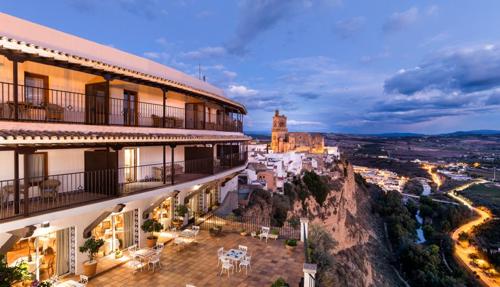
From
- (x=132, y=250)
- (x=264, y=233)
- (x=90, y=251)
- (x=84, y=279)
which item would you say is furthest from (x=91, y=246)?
(x=264, y=233)

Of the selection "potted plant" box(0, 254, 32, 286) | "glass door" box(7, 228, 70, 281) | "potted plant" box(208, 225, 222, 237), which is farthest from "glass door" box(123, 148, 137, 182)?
"potted plant" box(0, 254, 32, 286)

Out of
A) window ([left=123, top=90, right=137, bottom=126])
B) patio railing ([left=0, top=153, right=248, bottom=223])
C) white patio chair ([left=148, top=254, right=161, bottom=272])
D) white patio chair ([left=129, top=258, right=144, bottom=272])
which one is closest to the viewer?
patio railing ([left=0, top=153, right=248, bottom=223])

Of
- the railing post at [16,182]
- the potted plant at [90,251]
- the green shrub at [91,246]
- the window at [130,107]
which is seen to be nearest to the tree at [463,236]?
the window at [130,107]

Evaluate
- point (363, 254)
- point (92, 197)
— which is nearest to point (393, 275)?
point (363, 254)

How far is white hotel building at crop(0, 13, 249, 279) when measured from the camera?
9320mm

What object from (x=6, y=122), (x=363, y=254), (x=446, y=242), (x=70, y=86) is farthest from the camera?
(x=446, y=242)

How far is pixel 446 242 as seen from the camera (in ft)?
201

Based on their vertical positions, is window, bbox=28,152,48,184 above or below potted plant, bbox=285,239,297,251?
above

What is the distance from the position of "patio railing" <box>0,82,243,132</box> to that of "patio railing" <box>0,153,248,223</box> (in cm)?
246

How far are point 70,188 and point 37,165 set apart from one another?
1760mm

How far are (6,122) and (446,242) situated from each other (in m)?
76.1

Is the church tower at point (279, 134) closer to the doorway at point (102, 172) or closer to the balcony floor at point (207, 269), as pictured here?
the balcony floor at point (207, 269)

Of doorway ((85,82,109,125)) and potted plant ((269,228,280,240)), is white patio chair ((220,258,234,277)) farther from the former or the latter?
doorway ((85,82,109,125))

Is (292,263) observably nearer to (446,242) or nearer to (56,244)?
(56,244)
